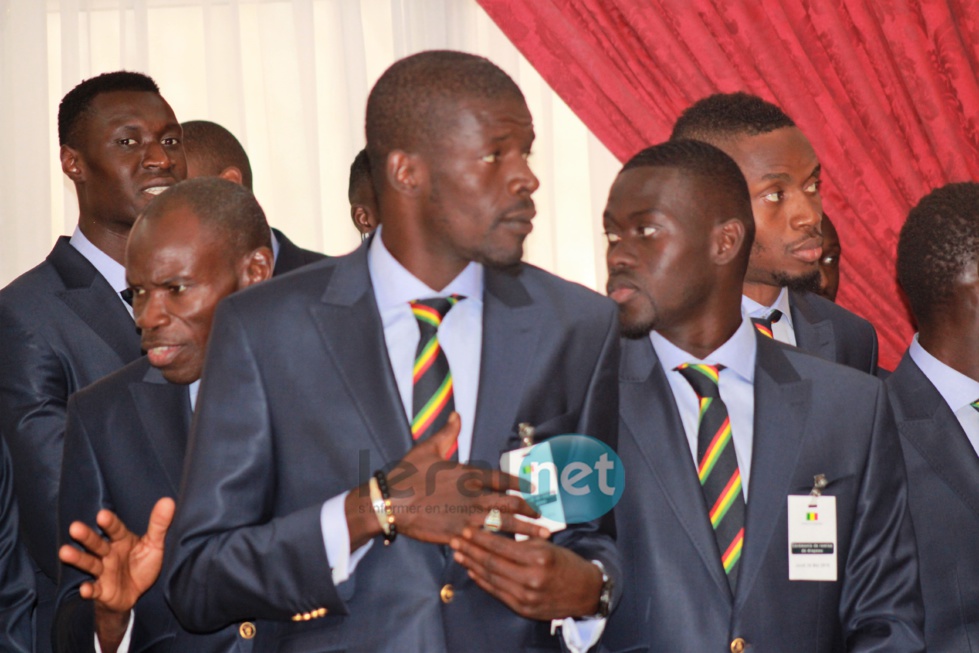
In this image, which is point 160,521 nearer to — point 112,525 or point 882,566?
point 112,525

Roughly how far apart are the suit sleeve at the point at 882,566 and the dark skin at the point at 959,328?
1.95 ft

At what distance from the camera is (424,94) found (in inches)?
93.6

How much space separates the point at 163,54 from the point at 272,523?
351cm

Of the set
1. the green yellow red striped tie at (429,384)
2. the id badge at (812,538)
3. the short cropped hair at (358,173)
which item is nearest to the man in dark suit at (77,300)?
the short cropped hair at (358,173)

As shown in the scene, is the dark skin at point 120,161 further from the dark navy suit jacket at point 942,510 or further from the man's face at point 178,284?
the dark navy suit jacket at point 942,510

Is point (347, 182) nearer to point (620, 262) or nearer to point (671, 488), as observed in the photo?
point (620, 262)

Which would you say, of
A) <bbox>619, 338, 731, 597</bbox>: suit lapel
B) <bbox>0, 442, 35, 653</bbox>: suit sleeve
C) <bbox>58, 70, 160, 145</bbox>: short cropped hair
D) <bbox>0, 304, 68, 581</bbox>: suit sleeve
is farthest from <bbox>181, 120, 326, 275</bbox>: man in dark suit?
<bbox>619, 338, 731, 597</bbox>: suit lapel

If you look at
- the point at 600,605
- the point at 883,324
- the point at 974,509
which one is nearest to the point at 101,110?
the point at 600,605

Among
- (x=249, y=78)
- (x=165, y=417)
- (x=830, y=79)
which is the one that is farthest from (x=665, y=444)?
Result: (x=249, y=78)

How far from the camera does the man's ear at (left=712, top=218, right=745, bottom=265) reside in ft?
9.11

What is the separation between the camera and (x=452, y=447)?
2146 millimetres

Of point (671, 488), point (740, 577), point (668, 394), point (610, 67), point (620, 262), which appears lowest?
point (740, 577)

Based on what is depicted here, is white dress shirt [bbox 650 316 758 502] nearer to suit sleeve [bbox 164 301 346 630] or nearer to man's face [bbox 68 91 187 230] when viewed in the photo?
suit sleeve [bbox 164 301 346 630]

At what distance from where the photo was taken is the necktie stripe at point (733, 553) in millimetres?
2475
